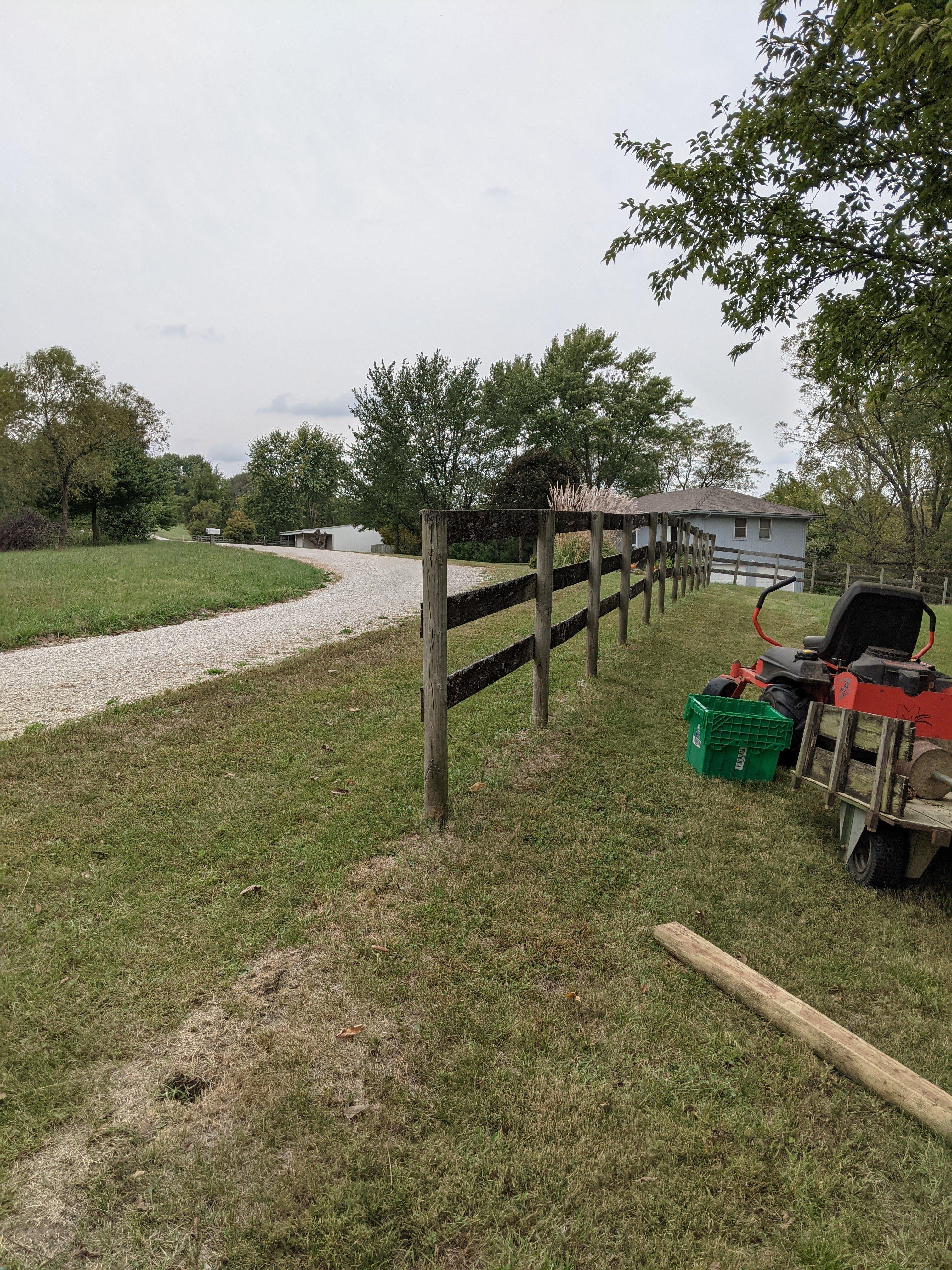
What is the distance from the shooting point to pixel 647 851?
350 cm

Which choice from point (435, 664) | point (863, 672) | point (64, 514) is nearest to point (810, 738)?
point (863, 672)

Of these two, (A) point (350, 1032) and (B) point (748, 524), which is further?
(B) point (748, 524)

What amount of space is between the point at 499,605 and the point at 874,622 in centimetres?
235

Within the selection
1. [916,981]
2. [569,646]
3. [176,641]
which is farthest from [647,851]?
[176,641]

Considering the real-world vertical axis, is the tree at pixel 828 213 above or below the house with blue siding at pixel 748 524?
above

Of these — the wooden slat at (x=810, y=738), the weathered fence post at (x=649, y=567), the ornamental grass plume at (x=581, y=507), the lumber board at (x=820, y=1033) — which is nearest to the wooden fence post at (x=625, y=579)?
the weathered fence post at (x=649, y=567)

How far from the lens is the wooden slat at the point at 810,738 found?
11.9 ft

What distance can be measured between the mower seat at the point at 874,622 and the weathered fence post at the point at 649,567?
4901 millimetres

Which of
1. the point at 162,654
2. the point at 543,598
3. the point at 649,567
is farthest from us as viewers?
the point at 649,567

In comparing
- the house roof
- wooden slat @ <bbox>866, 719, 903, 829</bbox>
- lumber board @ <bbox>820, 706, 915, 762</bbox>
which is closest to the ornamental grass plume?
lumber board @ <bbox>820, 706, 915, 762</bbox>

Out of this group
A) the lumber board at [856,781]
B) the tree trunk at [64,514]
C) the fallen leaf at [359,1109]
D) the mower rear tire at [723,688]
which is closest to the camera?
the fallen leaf at [359,1109]

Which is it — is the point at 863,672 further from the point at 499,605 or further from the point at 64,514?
the point at 64,514

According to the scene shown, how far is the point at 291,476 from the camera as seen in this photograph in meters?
73.4

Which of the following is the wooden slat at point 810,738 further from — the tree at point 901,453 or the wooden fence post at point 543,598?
the tree at point 901,453
